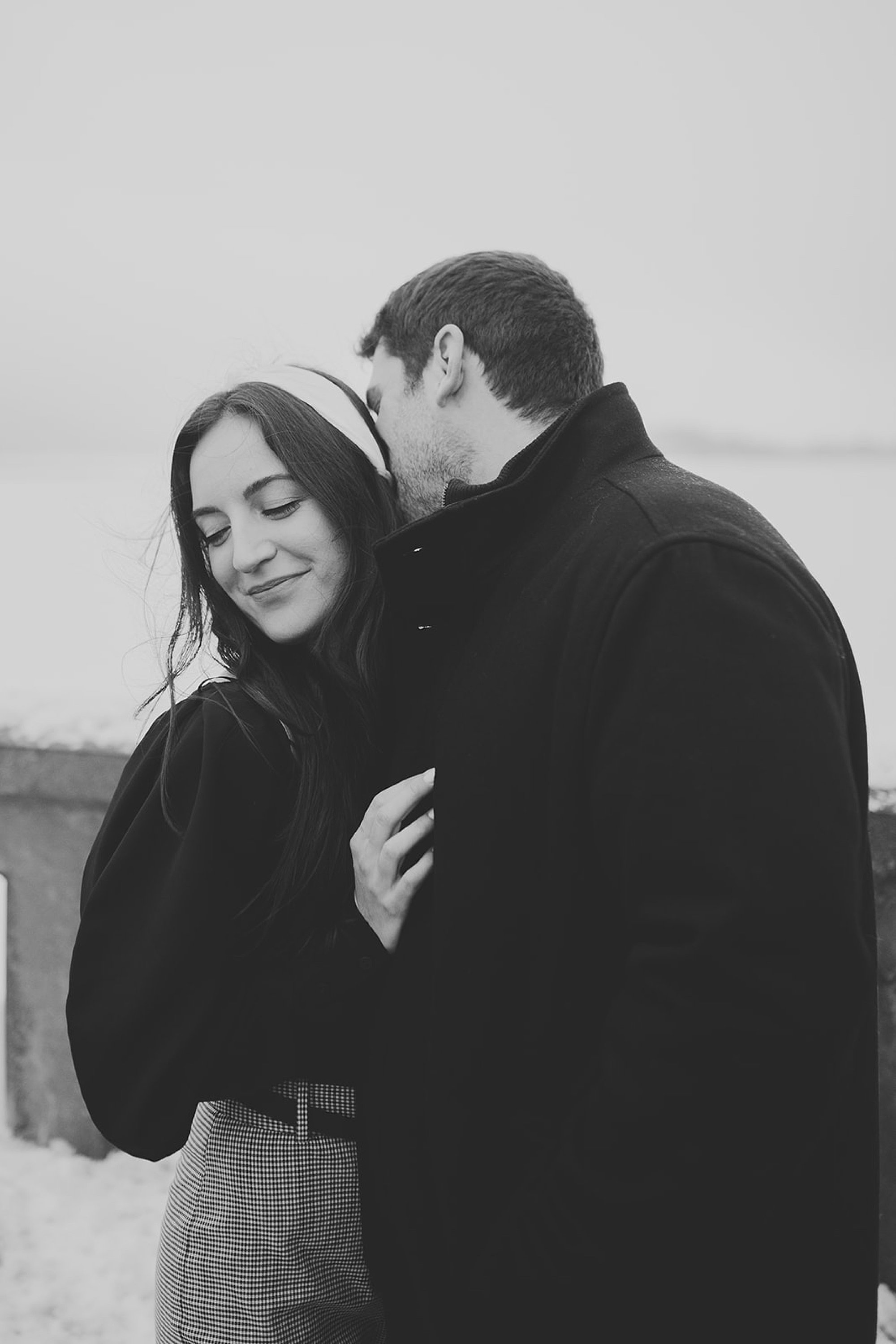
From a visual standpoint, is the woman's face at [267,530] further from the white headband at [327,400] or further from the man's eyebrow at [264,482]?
the white headband at [327,400]

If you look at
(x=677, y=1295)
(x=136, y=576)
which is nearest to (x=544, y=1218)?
(x=677, y=1295)

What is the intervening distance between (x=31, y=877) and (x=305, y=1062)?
172cm

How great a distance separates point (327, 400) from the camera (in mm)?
1847

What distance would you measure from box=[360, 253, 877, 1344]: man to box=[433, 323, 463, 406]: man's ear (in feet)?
0.64

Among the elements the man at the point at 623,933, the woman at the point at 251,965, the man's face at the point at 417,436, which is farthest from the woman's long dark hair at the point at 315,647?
the man at the point at 623,933

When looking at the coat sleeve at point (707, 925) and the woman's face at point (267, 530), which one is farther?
the woman's face at point (267, 530)

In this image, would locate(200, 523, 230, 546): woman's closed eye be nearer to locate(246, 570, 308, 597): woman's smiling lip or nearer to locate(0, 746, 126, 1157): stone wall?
locate(246, 570, 308, 597): woman's smiling lip

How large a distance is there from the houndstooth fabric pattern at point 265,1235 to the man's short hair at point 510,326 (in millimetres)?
1102

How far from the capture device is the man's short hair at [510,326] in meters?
1.53

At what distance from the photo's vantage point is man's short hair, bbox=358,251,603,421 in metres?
1.53

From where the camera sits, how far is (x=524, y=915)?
1153 mm

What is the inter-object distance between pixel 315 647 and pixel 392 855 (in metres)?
0.56

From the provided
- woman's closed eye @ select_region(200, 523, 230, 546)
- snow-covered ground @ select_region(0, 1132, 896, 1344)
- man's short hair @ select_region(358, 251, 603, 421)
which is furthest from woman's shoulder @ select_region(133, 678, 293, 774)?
snow-covered ground @ select_region(0, 1132, 896, 1344)

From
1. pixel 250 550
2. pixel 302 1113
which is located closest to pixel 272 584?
pixel 250 550
